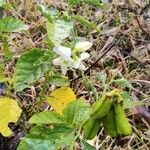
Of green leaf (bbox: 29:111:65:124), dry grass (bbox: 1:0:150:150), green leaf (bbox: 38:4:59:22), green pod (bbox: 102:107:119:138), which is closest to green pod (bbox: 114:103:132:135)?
green pod (bbox: 102:107:119:138)

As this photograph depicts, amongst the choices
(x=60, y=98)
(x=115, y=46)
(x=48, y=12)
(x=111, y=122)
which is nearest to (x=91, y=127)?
(x=111, y=122)

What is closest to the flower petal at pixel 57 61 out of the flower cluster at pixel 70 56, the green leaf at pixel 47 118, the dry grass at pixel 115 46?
the flower cluster at pixel 70 56

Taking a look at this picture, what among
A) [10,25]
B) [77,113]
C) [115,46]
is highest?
[10,25]

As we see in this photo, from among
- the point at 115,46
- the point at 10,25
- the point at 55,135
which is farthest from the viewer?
the point at 115,46

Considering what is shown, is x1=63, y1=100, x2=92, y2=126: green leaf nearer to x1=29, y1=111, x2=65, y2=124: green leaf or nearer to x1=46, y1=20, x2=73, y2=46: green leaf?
x1=29, y1=111, x2=65, y2=124: green leaf

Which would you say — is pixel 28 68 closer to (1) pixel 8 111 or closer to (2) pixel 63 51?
(2) pixel 63 51

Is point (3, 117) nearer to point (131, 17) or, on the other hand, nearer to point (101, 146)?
point (101, 146)

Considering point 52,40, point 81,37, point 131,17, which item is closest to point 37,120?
point 52,40

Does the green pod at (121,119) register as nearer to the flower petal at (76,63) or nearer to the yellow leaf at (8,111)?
the flower petal at (76,63)

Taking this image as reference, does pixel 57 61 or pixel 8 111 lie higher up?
pixel 57 61
